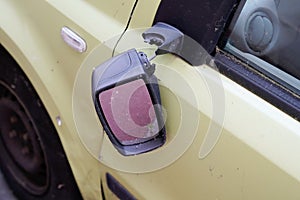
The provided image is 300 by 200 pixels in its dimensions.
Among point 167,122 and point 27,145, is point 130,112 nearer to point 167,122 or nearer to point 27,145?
point 167,122

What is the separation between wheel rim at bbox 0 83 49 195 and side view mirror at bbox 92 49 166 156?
0.90 metres

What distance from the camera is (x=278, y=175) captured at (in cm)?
147

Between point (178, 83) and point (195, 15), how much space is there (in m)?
0.18

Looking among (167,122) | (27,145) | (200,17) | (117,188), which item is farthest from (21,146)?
(200,17)

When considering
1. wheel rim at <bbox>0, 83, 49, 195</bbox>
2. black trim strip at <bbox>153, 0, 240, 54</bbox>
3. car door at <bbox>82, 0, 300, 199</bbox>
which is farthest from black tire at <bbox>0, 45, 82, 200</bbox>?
black trim strip at <bbox>153, 0, 240, 54</bbox>

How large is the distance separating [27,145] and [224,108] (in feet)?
4.37

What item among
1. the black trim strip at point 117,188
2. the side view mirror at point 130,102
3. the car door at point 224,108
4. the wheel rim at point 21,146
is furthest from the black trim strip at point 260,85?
the wheel rim at point 21,146

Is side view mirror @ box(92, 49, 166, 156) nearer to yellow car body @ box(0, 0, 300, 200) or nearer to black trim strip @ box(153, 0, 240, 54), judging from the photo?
yellow car body @ box(0, 0, 300, 200)

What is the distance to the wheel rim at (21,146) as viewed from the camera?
2.58 metres

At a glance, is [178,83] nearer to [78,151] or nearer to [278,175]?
[278,175]

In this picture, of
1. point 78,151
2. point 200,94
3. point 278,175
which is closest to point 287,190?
point 278,175

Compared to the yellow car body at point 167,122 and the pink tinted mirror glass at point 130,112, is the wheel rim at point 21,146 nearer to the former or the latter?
the yellow car body at point 167,122

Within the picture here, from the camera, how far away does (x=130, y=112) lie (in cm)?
163

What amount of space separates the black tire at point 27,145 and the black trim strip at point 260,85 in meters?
0.89
